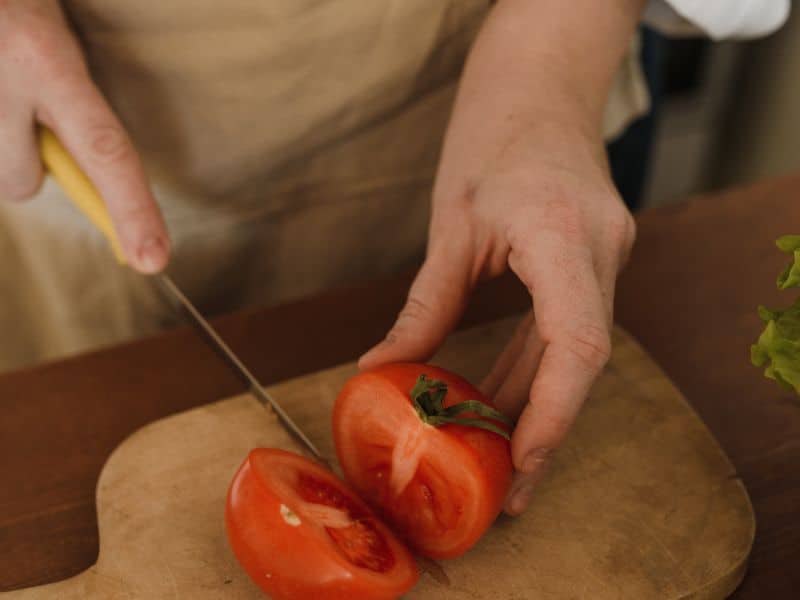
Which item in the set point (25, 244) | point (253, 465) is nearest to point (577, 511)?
point (253, 465)

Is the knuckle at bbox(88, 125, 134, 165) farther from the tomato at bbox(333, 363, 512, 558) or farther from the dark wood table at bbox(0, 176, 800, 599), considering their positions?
the tomato at bbox(333, 363, 512, 558)

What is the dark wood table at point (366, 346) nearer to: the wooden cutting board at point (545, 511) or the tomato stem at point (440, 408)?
the wooden cutting board at point (545, 511)

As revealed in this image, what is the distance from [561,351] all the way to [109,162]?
545 millimetres

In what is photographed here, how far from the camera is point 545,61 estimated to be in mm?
1078

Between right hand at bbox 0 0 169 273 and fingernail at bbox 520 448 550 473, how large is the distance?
470 mm

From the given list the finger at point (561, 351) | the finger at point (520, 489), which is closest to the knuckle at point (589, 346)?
the finger at point (561, 351)

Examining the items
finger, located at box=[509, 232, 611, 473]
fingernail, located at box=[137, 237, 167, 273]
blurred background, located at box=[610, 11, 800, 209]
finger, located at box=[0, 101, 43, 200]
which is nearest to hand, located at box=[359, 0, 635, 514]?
finger, located at box=[509, 232, 611, 473]

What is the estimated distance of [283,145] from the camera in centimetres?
129

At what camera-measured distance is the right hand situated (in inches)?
40.8

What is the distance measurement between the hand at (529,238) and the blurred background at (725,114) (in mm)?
1409

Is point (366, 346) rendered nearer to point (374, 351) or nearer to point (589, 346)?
point (374, 351)

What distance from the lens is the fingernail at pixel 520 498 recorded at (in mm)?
880

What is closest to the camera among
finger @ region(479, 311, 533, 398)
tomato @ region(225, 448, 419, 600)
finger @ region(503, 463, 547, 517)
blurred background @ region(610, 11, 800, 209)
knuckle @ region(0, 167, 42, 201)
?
tomato @ region(225, 448, 419, 600)

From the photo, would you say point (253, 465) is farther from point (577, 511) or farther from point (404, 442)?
point (577, 511)
